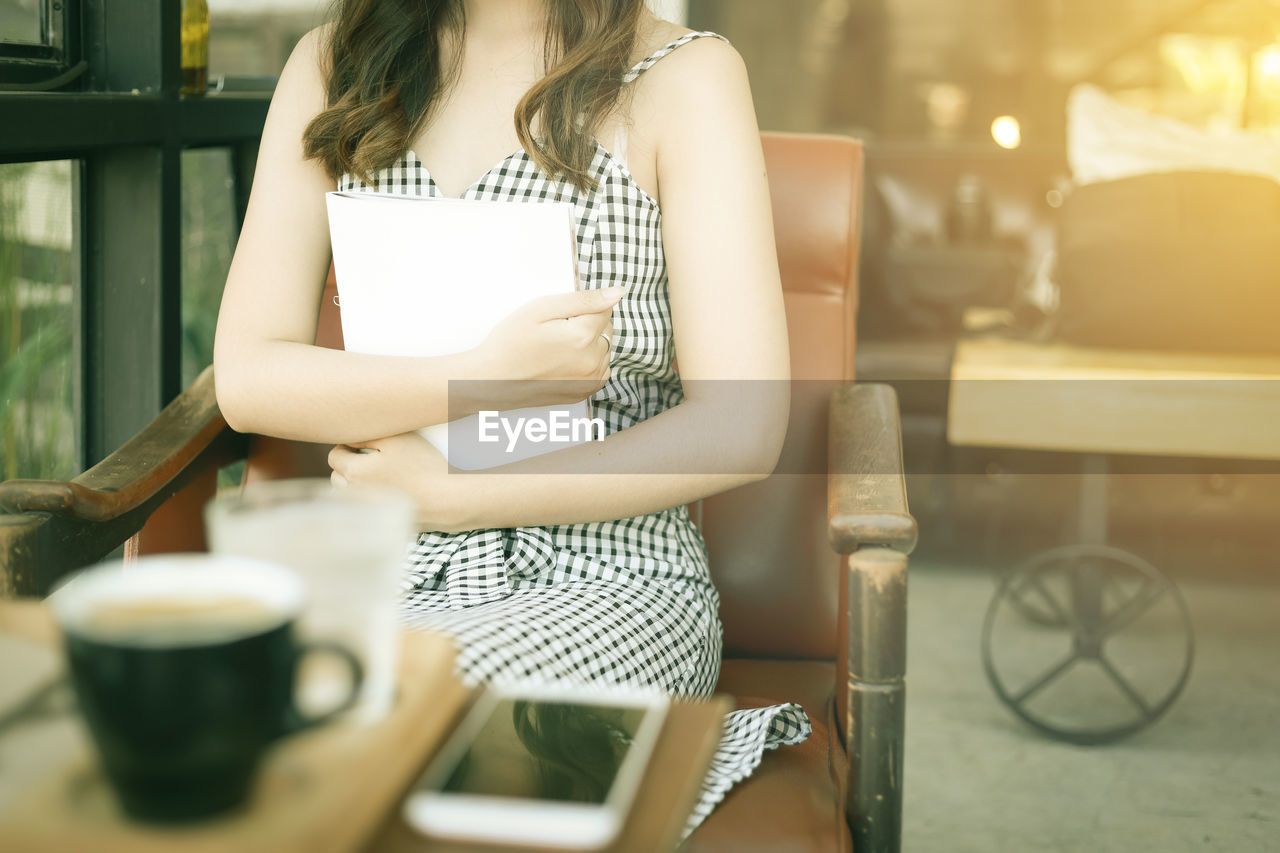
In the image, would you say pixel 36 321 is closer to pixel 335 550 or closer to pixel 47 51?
pixel 47 51

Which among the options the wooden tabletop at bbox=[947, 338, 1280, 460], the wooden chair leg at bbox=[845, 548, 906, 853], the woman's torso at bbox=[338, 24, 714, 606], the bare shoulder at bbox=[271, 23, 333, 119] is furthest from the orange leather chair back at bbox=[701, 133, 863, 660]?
the wooden tabletop at bbox=[947, 338, 1280, 460]

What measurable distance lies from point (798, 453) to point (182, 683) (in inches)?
38.2

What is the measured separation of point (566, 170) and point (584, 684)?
46 centimetres

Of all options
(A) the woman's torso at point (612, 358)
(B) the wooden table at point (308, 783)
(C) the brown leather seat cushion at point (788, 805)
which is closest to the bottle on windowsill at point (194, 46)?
(A) the woman's torso at point (612, 358)

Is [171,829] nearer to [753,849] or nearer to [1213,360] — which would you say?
[753,849]

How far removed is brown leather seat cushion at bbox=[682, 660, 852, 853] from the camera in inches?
33.9

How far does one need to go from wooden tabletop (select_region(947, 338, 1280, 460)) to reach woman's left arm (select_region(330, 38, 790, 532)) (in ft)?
4.93

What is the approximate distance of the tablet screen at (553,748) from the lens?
51 cm

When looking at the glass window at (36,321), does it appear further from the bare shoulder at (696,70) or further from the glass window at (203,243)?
the bare shoulder at (696,70)

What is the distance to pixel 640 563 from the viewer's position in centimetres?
105

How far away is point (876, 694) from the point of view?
2.93 feet

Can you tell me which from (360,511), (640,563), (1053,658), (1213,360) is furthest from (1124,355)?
(360,511)

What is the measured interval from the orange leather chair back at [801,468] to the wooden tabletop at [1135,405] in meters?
1.19

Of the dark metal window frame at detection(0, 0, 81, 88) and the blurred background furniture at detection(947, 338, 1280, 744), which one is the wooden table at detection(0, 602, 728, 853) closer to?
the dark metal window frame at detection(0, 0, 81, 88)
